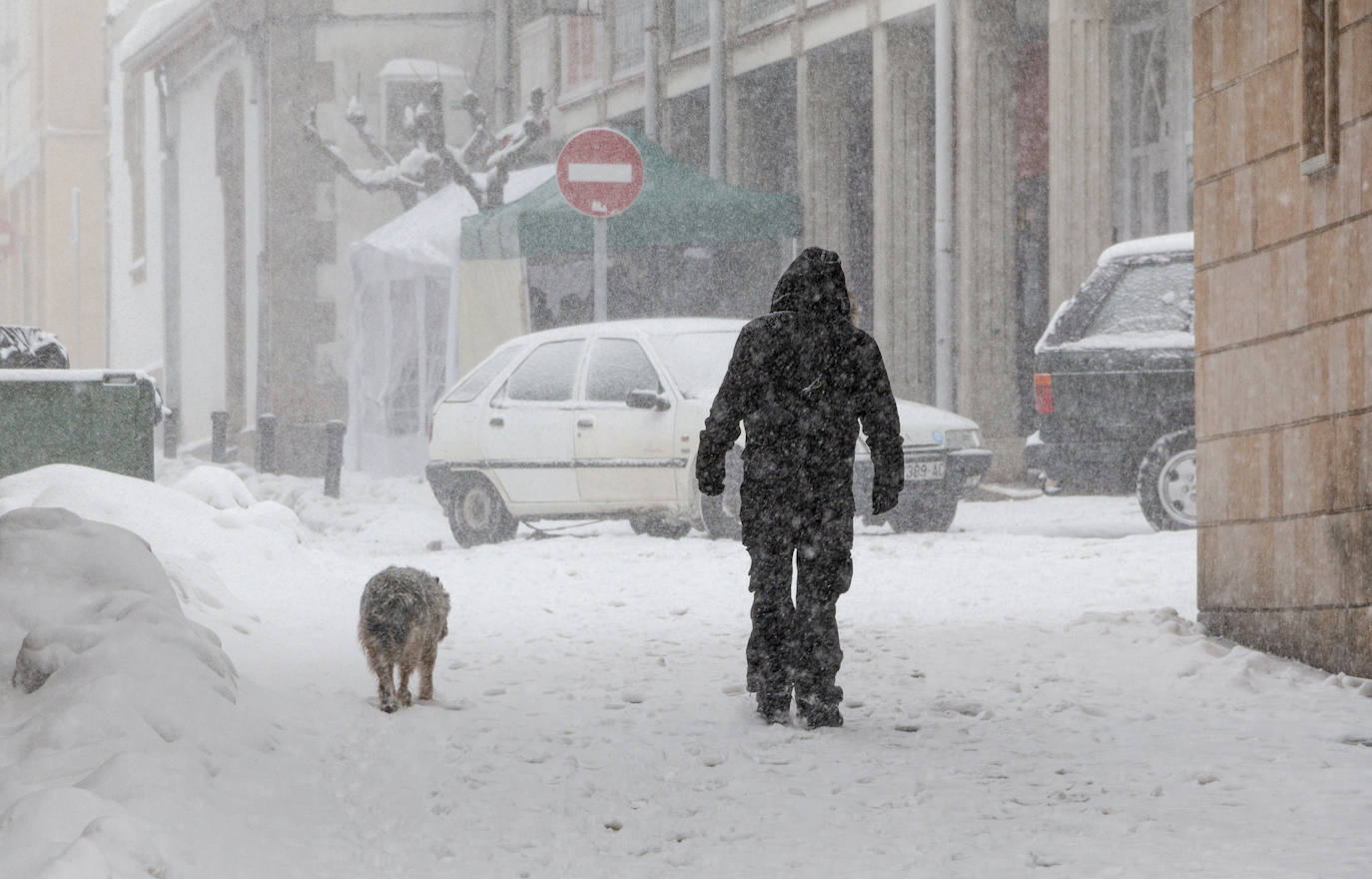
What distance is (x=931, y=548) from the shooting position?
40.0 ft

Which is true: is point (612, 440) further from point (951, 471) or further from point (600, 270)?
point (951, 471)

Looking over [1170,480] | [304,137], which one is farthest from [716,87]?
[1170,480]

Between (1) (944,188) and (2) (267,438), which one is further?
(2) (267,438)

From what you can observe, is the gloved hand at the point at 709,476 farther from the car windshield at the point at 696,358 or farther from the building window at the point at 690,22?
the building window at the point at 690,22

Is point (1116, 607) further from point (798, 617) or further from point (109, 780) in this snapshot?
point (109, 780)

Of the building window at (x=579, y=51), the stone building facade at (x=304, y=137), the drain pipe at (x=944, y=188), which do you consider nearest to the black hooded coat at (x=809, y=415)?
the drain pipe at (x=944, y=188)

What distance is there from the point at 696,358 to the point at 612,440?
2.75ft

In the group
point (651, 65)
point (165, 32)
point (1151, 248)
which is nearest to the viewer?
point (1151, 248)

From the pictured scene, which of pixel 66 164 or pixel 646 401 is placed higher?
pixel 66 164

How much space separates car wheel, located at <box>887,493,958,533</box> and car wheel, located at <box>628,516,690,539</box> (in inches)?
63.5

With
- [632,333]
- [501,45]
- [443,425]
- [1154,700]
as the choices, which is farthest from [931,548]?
[501,45]

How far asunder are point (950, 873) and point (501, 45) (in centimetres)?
2482

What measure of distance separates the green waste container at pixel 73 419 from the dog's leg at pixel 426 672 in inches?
212

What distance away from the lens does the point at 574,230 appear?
63.4 ft
